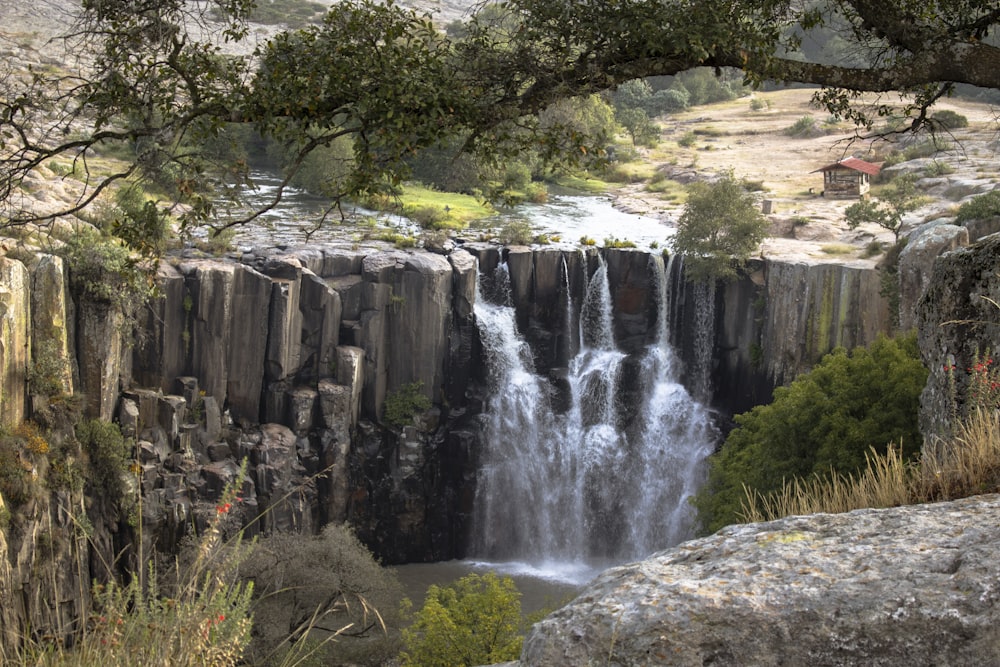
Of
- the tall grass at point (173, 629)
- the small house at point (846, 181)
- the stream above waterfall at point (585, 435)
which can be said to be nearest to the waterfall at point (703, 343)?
the stream above waterfall at point (585, 435)

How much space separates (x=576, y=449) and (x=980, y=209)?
16.2 metres

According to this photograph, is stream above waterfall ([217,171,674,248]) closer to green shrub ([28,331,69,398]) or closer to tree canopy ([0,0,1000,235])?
green shrub ([28,331,69,398])

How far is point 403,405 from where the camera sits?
123ft

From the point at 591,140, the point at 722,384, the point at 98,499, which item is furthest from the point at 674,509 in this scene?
the point at 591,140

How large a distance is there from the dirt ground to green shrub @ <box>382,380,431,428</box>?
557 inches

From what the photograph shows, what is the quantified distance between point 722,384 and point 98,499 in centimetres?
2214

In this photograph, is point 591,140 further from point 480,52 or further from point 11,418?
point 11,418

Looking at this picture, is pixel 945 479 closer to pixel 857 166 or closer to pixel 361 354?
pixel 361 354

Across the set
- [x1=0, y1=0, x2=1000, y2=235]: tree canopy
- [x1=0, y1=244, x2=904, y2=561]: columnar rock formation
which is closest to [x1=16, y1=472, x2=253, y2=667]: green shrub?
[x1=0, y1=0, x2=1000, y2=235]: tree canopy

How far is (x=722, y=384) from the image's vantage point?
126 ft

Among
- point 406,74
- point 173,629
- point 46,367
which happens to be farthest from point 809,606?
point 46,367

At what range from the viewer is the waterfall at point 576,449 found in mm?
37844

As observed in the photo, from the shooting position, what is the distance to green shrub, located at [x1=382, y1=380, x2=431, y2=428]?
37312 millimetres

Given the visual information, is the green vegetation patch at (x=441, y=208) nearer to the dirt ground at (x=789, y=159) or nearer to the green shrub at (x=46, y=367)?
the dirt ground at (x=789, y=159)
